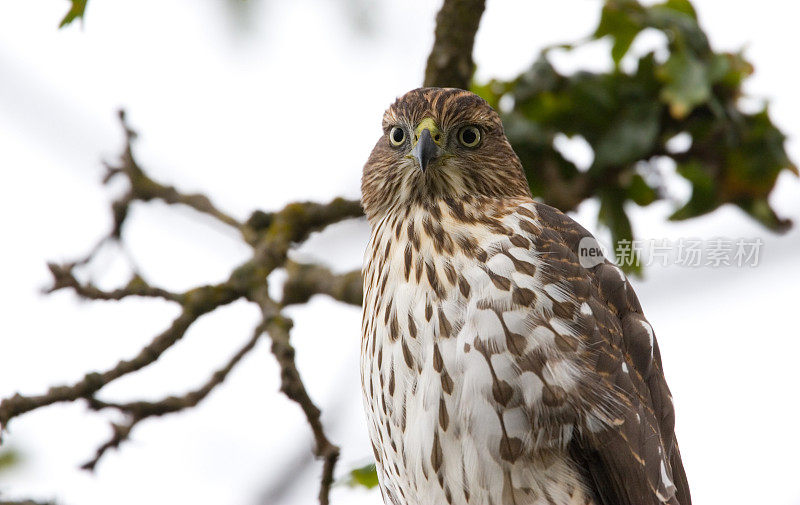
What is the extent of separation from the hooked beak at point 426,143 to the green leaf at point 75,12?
137 centimetres

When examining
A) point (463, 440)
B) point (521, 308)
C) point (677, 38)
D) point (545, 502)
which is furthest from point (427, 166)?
Result: point (677, 38)

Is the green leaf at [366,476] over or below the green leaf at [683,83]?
below

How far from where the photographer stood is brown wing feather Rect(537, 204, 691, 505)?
361 centimetres

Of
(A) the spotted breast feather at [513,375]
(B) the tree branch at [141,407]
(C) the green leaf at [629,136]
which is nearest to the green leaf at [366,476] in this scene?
(A) the spotted breast feather at [513,375]

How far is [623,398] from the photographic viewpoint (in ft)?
12.0

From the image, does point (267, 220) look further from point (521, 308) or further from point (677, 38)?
point (677, 38)

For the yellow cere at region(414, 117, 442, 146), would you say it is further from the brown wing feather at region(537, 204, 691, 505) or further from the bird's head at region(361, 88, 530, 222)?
the brown wing feather at region(537, 204, 691, 505)

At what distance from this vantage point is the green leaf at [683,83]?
15.7 feet

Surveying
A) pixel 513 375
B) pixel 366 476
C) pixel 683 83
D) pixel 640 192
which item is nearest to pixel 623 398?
pixel 513 375

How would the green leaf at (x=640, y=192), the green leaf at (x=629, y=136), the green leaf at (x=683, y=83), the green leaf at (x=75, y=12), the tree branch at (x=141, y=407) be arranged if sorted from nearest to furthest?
the green leaf at (x=75, y=12), the tree branch at (x=141, y=407), the green leaf at (x=683, y=83), the green leaf at (x=629, y=136), the green leaf at (x=640, y=192)

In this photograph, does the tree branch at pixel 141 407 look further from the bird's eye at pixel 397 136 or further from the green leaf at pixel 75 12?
the green leaf at pixel 75 12

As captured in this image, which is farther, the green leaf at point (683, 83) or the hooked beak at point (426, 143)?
the green leaf at point (683, 83)

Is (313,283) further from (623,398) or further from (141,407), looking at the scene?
(623,398)

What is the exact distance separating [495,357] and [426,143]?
0.96 metres
